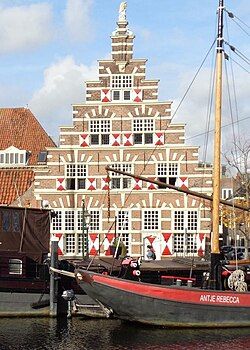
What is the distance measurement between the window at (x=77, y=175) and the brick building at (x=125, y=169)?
0.20 feet

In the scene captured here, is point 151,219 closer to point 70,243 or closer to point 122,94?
point 70,243

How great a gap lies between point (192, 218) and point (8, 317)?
15.7m

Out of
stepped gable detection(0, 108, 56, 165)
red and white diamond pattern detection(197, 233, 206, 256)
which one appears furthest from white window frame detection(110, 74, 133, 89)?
red and white diamond pattern detection(197, 233, 206, 256)

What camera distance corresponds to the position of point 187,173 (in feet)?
122

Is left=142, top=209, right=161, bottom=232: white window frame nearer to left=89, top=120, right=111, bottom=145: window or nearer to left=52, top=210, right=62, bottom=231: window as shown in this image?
left=89, top=120, right=111, bottom=145: window

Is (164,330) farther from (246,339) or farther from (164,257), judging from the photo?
(164,257)

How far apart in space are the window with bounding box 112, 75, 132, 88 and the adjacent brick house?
7.57 metres

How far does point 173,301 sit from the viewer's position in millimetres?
21828

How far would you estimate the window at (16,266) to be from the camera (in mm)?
25078

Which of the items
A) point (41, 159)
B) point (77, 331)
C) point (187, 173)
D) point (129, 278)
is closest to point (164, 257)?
point (187, 173)

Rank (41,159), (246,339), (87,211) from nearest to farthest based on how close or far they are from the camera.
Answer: (246,339)
(87,211)
(41,159)

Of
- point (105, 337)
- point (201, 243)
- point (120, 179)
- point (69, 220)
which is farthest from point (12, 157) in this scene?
point (105, 337)

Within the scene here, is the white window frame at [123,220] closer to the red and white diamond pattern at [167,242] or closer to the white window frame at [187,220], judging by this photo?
the red and white diamond pattern at [167,242]

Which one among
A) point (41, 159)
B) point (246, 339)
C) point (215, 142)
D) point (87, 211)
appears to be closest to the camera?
point (246, 339)
